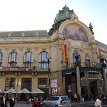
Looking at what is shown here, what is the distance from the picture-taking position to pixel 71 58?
40875 mm

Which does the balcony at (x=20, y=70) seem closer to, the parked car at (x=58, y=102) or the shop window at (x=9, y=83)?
the shop window at (x=9, y=83)

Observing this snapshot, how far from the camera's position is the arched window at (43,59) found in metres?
41.5

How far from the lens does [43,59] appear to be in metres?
41.8

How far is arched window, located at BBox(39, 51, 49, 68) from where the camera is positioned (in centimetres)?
4147

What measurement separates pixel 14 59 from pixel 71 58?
12.0 meters

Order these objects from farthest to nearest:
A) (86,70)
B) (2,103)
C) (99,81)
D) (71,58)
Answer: (71,58) → (99,81) → (86,70) → (2,103)

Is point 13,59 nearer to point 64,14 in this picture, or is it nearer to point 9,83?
point 9,83

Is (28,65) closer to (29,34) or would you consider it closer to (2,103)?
(29,34)

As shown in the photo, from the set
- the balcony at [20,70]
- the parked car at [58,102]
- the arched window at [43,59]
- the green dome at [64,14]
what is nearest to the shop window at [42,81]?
the balcony at [20,70]

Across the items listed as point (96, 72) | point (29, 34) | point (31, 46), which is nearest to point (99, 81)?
point (96, 72)

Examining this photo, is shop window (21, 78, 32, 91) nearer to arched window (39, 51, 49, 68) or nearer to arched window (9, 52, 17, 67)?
arched window (39, 51, 49, 68)

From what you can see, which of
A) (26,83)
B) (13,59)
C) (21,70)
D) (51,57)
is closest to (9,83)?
(26,83)

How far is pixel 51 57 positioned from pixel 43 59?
6.04 ft

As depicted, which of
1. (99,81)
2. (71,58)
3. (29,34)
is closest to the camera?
(99,81)
